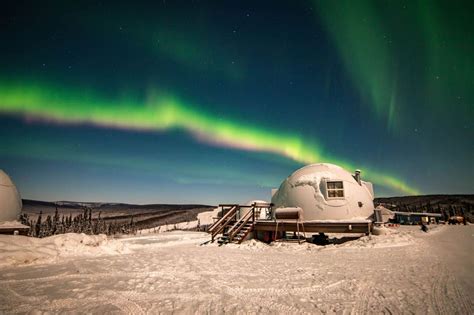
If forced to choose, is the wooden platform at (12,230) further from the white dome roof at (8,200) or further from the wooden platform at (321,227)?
the wooden platform at (321,227)

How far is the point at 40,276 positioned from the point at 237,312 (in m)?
5.48

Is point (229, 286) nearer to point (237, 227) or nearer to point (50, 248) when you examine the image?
point (50, 248)

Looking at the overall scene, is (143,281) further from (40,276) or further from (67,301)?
(40,276)

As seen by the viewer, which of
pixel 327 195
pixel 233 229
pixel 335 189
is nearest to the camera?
pixel 233 229

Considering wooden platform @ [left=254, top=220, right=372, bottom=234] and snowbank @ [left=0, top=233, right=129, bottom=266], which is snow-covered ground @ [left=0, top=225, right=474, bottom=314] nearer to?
snowbank @ [left=0, top=233, right=129, bottom=266]

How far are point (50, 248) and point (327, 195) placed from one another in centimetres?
1489

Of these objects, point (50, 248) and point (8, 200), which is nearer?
Result: point (50, 248)

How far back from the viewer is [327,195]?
1661cm

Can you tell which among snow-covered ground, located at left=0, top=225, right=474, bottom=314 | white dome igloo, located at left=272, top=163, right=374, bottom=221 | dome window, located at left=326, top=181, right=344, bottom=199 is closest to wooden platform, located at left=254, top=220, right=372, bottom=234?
white dome igloo, located at left=272, top=163, right=374, bottom=221

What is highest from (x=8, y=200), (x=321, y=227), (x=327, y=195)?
(x=327, y=195)

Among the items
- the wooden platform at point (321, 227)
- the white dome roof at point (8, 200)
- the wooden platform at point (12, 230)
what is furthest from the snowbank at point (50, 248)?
the wooden platform at point (321, 227)

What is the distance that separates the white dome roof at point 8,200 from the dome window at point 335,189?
19.5 m

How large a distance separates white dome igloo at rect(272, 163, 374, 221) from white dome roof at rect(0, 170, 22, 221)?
55.5 feet

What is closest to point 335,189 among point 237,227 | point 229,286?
point 237,227
